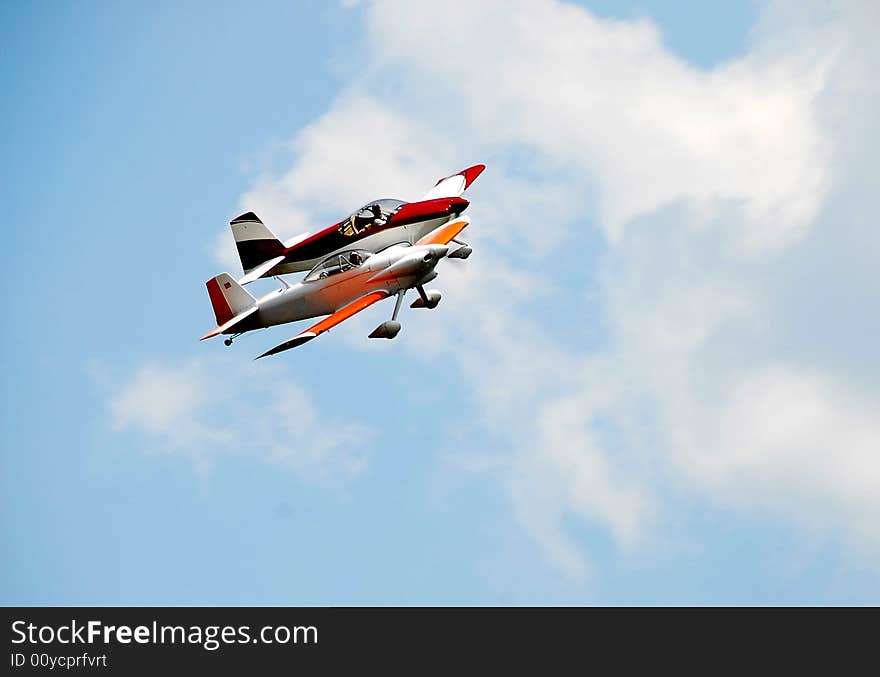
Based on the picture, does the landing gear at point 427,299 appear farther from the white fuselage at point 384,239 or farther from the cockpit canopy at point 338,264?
the white fuselage at point 384,239

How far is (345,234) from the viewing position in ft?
209

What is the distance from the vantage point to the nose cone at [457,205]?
6431cm

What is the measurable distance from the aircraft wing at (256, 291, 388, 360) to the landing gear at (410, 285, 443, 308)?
7.16ft

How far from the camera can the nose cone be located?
6431 cm

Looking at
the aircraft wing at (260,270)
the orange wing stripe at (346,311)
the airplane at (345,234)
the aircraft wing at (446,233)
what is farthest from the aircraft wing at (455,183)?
the orange wing stripe at (346,311)

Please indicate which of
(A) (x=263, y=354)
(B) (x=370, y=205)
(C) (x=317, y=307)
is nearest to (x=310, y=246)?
(B) (x=370, y=205)

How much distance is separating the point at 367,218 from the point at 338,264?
6.88 m

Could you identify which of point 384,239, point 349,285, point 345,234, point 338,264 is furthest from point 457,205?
point 349,285

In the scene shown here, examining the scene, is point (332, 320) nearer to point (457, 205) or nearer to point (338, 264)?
point (338, 264)

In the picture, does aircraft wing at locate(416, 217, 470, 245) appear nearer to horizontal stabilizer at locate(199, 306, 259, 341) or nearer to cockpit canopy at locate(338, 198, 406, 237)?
cockpit canopy at locate(338, 198, 406, 237)

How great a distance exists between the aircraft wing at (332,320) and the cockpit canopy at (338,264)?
1686 millimetres

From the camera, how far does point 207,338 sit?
56.6m

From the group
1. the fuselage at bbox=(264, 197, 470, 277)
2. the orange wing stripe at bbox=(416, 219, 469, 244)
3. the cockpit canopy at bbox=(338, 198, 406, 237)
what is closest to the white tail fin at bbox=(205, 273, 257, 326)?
the fuselage at bbox=(264, 197, 470, 277)
